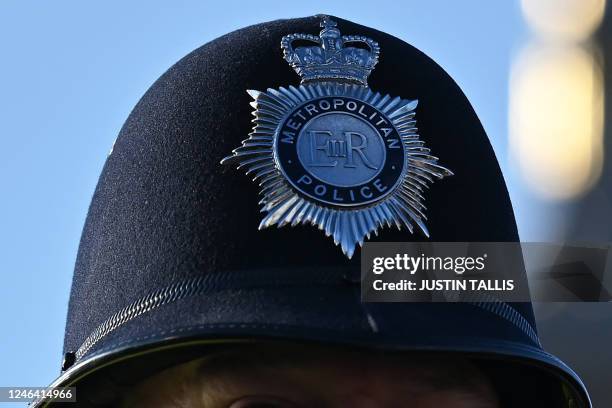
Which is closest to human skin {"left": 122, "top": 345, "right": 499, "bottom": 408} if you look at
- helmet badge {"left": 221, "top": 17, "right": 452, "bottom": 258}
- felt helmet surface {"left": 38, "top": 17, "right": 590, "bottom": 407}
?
felt helmet surface {"left": 38, "top": 17, "right": 590, "bottom": 407}

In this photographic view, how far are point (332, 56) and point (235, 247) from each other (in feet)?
1.83

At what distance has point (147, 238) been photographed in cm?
352

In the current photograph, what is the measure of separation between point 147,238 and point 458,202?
73 cm

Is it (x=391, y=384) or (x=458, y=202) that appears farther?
(x=458, y=202)

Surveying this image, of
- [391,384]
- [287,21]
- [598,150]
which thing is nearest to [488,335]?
[391,384]

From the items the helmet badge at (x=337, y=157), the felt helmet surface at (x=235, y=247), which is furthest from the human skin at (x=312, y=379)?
the helmet badge at (x=337, y=157)

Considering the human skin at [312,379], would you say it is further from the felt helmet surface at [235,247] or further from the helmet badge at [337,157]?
the helmet badge at [337,157]

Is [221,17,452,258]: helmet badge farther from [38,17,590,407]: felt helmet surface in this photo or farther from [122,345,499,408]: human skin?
[122,345,499,408]: human skin

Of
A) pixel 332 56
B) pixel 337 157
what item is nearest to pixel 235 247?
pixel 337 157

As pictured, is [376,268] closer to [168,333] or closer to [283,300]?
[283,300]

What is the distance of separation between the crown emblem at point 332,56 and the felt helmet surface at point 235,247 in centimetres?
3

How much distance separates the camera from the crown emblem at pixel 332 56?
11.7ft

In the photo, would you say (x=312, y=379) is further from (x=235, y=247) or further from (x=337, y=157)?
(x=337, y=157)

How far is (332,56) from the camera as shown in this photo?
3.62 metres
